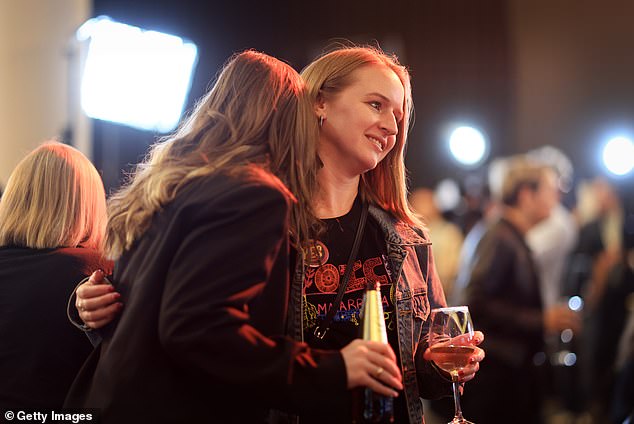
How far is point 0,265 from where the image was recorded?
2.35 metres

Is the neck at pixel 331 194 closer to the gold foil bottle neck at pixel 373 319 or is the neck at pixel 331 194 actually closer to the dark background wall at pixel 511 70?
the gold foil bottle neck at pixel 373 319

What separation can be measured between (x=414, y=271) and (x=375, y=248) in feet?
Answer: 0.44

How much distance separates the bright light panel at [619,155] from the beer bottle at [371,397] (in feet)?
30.6

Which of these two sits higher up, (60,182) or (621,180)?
(60,182)

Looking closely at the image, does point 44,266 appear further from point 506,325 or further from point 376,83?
point 506,325

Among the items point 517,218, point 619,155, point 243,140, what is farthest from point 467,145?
point 243,140

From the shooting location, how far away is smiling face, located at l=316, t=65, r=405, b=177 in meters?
2.15

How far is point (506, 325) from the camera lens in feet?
14.4

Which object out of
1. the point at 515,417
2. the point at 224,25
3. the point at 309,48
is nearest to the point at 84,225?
the point at 515,417

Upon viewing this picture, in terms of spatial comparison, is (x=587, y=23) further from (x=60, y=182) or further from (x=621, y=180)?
(x=60, y=182)

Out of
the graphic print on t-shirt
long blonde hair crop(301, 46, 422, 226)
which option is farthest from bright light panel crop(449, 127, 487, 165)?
the graphic print on t-shirt

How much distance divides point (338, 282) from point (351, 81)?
57cm

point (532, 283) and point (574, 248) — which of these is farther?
point (574, 248)

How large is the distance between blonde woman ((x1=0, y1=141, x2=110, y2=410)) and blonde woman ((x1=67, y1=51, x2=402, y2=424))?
436 millimetres
